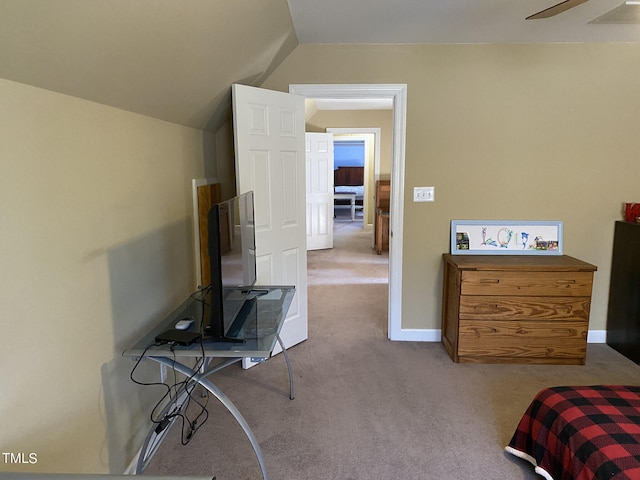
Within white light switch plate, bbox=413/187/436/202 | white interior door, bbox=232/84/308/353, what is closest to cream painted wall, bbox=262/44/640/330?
white light switch plate, bbox=413/187/436/202

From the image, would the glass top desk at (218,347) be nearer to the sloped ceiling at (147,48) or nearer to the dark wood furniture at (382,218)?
the sloped ceiling at (147,48)

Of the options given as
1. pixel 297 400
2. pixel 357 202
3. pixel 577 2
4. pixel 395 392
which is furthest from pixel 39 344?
pixel 357 202

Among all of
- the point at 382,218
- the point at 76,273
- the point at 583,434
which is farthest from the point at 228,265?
the point at 382,218

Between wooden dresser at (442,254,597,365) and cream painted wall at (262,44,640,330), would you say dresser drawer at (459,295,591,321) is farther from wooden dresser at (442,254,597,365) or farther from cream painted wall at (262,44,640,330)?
cream painted wall at (262,44,640,330)

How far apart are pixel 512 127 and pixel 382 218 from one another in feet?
11.3

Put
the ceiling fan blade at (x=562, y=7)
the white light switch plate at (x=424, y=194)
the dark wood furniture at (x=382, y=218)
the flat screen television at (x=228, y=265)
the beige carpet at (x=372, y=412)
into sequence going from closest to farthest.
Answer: the flat screen television at (x=228, y=265), the ceiling fan blade at (x=562, y=7), the beige carpet at (x=372, y=412), the white light switch plate at (x=424, y=194), the dark wood furniture at (x=382, y=218)

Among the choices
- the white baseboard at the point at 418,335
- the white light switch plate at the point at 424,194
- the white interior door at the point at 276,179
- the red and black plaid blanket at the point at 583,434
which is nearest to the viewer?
the red and black plaid blanket at the point at 583,434

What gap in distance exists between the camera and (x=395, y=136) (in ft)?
10.3

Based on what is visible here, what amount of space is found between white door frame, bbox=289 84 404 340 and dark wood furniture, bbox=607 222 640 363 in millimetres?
1627

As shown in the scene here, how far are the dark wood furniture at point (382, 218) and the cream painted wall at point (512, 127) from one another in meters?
3.07

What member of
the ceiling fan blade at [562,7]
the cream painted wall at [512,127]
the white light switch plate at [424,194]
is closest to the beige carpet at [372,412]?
the cream painted wall at [512,127]

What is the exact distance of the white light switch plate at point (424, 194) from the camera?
10.5 ft

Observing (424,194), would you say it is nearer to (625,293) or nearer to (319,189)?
(625,293)

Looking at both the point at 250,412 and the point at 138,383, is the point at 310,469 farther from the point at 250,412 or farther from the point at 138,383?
the point at 138,383
